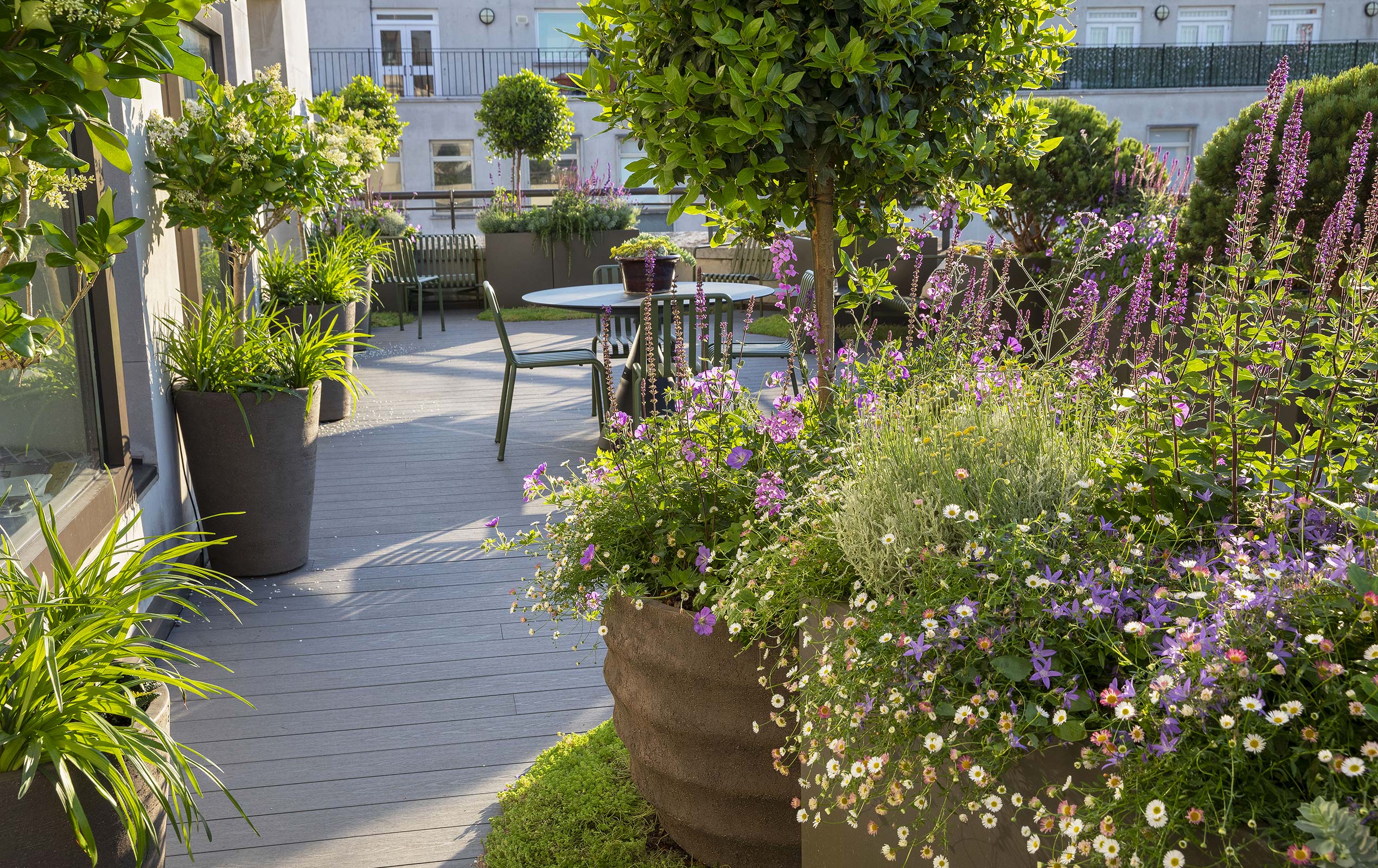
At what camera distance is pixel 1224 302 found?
1.47m

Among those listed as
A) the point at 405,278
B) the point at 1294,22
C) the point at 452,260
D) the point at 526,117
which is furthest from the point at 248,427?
the point at 1294,22

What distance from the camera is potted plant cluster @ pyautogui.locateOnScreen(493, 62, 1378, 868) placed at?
3.32 ft

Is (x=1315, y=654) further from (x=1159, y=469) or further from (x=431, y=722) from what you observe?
(x=431, y=722)

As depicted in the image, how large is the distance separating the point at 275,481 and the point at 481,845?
1913mm

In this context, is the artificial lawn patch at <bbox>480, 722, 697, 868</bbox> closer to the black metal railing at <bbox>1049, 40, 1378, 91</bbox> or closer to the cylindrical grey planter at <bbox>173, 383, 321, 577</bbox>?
the cylindrical grey planter at <bbox>173, 383, 321, 577</bbox>

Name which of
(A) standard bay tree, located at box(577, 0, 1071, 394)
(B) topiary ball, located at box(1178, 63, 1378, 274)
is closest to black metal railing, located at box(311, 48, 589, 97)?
(B) topiary ball, located at box(1178, 63, 1378, 274)

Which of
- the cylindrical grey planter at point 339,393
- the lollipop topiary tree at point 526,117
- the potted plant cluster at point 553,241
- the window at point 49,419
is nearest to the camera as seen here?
the window at point 49,419

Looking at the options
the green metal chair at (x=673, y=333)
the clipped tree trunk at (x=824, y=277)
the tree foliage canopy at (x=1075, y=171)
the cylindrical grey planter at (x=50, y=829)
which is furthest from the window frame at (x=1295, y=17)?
the cylindrical grey planter at (x=50, y=829)

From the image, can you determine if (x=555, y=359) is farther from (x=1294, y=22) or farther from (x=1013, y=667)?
→ (x=1294, y=22)

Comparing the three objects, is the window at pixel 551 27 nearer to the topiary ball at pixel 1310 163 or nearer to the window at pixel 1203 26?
the window at pixel 1203 26

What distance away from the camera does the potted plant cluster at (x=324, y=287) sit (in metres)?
5.78

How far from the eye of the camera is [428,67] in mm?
20812

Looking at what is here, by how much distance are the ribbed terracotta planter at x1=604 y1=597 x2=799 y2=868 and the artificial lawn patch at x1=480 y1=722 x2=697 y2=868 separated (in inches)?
5.2

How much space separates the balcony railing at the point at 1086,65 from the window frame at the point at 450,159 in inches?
38.8
